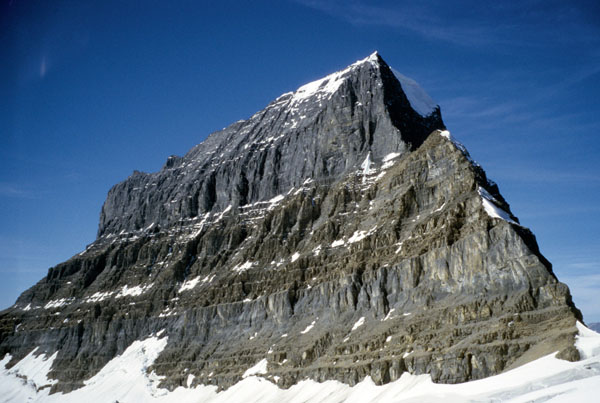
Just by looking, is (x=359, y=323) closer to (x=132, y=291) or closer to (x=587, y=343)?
(x=587, y=343)

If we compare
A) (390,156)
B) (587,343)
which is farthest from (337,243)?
(587,343)

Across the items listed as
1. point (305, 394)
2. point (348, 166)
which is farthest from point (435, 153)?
point (305, 394)

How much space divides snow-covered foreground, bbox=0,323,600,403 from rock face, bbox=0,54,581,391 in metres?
1.89

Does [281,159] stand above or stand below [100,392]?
above

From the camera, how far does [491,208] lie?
8750 cm

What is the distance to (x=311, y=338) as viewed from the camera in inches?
4104

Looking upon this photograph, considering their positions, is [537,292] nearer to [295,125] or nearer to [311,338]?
[311,338]

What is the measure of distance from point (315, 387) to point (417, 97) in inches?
4297

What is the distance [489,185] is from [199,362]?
66.5 meters

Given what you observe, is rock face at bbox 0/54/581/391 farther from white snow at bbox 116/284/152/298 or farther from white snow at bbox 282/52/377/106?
white snow at bbox 282/52/377/106

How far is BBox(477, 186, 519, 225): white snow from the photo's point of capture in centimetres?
8544

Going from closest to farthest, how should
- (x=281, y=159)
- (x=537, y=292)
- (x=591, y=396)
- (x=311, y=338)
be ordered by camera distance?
(x=591, y=396)
(x=537, y=292)
(x=311, y=338)
(x=281, y=159)

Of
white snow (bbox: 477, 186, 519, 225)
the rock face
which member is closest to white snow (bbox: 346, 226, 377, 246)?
the rock face

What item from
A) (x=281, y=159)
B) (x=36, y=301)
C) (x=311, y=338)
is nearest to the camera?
(x=311, y=338)
